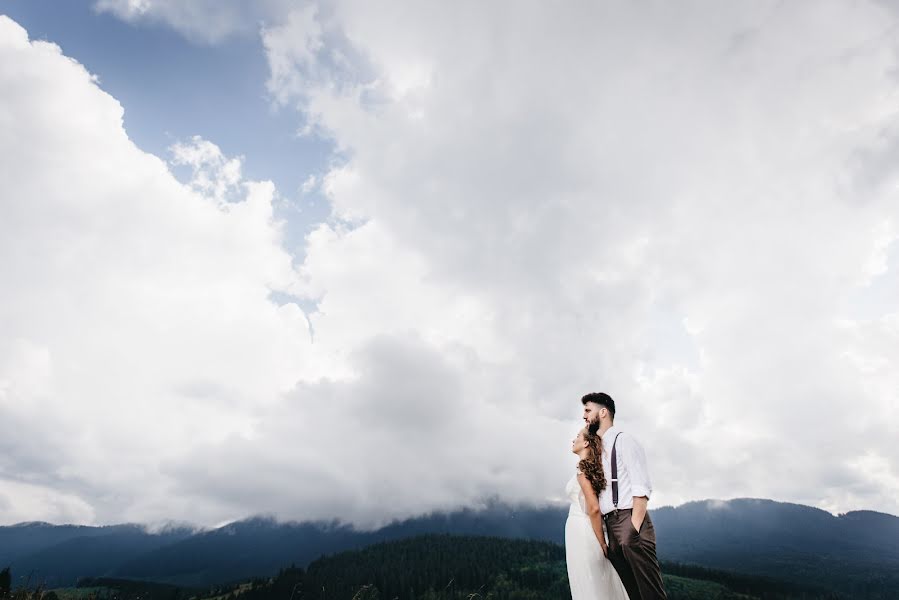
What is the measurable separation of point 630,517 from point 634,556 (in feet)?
1.49

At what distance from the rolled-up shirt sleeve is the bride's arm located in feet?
1.79

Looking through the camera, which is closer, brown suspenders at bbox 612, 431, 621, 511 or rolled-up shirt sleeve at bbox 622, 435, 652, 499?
rolled-up shirt sleeve at bbox 622, 435, 652, 499

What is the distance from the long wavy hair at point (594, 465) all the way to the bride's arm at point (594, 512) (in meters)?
0.08

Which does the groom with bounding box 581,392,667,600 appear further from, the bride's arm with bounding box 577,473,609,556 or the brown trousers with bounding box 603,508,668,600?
the bride's arm with bounding box 577,473,609,556

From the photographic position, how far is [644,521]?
6.16 meters

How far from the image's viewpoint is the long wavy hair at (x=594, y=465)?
6.40 meters

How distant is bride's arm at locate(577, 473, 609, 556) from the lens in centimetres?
630

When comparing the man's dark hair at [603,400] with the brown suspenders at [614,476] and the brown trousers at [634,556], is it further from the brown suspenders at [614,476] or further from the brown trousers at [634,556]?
the brown trousers at [634,556]

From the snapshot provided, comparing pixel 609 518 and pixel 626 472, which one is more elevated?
pixel 626 472

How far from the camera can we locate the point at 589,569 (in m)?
6.46

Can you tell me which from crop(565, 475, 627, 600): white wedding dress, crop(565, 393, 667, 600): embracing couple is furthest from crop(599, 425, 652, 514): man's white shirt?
crop(565, 475, 627, 600): white wedding dress

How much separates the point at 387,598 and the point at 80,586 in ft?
429

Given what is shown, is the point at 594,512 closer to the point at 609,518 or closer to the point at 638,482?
the point at 609,518

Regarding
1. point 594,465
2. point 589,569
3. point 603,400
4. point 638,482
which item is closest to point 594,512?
point 594,465
